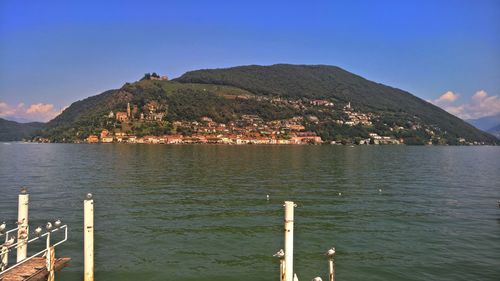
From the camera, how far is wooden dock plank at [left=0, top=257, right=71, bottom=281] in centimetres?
1543

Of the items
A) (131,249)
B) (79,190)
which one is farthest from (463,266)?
(79,190)

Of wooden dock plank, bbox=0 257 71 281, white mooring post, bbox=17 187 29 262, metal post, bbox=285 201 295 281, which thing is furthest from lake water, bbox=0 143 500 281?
metal post, bbox=285 201 295 281

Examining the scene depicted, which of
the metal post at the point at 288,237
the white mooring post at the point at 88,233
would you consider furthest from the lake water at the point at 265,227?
the metal post at the point at 288,237

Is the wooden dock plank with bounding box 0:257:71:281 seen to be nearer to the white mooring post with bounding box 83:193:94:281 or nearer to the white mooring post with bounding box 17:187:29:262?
the white mooring post with bounding box 17:187:29:262

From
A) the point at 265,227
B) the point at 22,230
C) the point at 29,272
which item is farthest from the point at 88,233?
the point at 265,227

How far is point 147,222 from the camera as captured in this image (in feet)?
95.0

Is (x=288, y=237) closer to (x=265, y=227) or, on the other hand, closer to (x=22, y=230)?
(x=22, y=230)

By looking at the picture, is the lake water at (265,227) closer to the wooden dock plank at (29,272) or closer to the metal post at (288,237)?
the wooden dock plank at (29,272)

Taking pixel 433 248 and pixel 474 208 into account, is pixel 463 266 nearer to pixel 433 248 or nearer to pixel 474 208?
pixel 433 248

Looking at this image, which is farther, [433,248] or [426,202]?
[426,202]

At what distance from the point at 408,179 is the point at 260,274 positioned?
47.7 meters

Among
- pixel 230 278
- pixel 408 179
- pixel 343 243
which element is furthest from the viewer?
pixel 408 179

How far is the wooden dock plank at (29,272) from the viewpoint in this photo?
607 inches

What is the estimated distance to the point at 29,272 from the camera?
16.0 m
